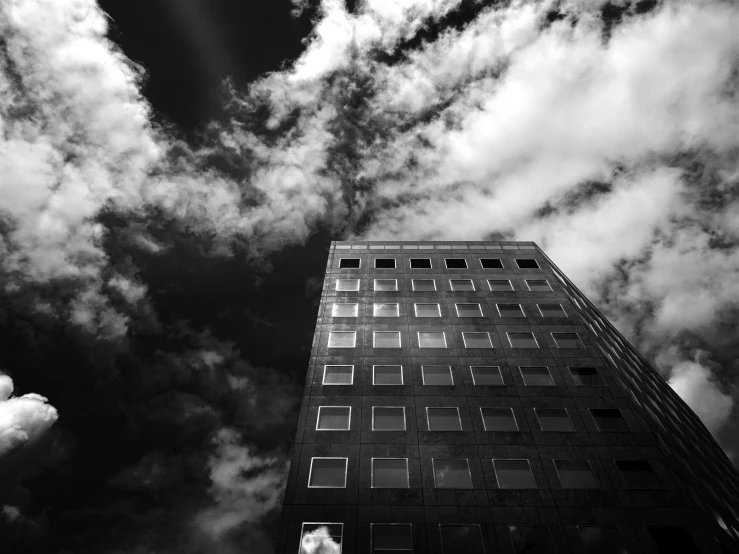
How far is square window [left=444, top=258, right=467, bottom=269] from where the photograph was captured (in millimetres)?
48384

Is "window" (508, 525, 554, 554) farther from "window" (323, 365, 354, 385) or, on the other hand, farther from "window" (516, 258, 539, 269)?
"window" (516, 258, 539, 269)

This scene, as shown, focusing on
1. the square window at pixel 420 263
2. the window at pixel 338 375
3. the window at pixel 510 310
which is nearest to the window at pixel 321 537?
the window at pixel 338 375

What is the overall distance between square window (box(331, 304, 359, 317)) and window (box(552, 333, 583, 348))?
16885 millimetres

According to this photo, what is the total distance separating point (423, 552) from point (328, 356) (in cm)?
1611

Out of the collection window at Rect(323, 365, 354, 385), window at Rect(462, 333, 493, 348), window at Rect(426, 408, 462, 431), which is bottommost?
window at Rect(426, 408, 462, 431)

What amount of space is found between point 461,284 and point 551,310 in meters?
8.40

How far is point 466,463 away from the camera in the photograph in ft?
97.0

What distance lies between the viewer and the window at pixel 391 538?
25344 millimetres

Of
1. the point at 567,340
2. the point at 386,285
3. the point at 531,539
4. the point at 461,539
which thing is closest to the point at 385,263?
the point at 386,285

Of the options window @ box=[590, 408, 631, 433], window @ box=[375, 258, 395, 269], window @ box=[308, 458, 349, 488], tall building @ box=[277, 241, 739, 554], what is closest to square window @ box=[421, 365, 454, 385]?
tall building @ box=[277, 241, 739, 554]

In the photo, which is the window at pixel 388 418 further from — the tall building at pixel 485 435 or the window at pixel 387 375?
the window at pixel 387 375

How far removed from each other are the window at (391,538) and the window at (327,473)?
11.1 feet

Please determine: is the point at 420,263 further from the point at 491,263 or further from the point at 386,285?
the point at 491,263

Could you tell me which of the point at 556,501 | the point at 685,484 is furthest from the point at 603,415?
the point at 556,501
